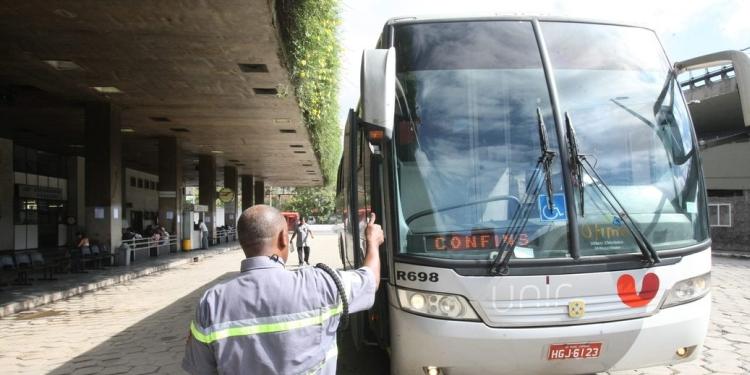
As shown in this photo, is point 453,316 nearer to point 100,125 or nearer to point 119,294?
point 119,294

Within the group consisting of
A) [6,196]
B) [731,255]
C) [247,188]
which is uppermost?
[247,188]

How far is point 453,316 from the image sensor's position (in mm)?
3703

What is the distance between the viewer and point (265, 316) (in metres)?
2.06

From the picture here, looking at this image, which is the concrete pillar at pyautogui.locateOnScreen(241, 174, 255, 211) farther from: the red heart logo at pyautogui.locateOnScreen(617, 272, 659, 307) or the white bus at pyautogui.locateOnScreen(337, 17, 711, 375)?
the red heart logo at pyautogui.locateOnScreen(617, 272, 659, 307)

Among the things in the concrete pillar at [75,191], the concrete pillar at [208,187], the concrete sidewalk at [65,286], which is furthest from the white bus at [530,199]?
the concrete pillar at [75,191]

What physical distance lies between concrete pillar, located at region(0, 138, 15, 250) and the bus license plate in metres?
25.9

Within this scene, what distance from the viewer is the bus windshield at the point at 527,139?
387 centimetres

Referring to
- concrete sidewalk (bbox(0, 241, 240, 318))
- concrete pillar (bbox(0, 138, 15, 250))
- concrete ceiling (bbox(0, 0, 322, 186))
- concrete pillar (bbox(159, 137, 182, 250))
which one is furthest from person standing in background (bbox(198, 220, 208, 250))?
concrete sidewalk (bbox(0, 241, 240, 318))

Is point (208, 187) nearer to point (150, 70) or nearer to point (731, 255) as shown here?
point (150, 70)

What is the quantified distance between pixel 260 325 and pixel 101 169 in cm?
1719

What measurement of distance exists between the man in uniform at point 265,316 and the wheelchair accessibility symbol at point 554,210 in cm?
205

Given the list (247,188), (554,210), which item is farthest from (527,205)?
(247,188)

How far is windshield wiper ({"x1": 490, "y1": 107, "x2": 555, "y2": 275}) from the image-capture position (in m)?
3.69

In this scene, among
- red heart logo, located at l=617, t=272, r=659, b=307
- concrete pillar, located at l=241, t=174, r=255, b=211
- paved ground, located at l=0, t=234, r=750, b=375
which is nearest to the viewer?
red heart logo, located at l=617, t=272, r=659, b=307
